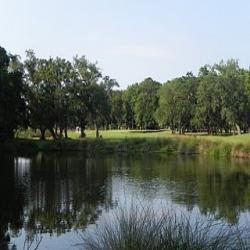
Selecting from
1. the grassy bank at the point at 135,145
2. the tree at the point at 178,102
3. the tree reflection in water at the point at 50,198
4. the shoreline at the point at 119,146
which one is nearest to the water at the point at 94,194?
the tree reflection in water at the point at 50,198

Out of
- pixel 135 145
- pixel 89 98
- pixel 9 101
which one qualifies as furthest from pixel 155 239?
pixel 89 98

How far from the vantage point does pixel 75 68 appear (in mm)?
85125

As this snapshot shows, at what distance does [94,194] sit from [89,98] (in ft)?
180

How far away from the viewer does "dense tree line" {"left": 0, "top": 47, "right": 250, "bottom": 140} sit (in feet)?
229

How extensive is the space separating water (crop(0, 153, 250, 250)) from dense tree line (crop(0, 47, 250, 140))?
19.1 m

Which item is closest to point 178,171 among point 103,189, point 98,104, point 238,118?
point 103,189

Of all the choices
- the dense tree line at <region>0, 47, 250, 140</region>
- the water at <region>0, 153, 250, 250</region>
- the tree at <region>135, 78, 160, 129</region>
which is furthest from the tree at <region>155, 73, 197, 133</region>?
the water at <region>0, 153, 250, 250</region>

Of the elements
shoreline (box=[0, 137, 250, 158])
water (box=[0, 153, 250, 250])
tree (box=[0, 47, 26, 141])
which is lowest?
water (box=[0, 153, 250, 250])

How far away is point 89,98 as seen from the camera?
85.2m

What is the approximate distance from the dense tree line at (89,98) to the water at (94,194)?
62.6ft

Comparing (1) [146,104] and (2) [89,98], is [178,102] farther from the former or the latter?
(2) [89,98]

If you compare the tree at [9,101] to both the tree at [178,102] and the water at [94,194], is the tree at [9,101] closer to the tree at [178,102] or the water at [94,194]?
the water at [94,194]

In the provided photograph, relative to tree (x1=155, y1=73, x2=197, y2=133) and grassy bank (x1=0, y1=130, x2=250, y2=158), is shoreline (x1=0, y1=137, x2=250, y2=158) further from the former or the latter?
tree (x1=155, y1=73, x2=197, y2=133)

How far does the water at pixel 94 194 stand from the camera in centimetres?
2080
